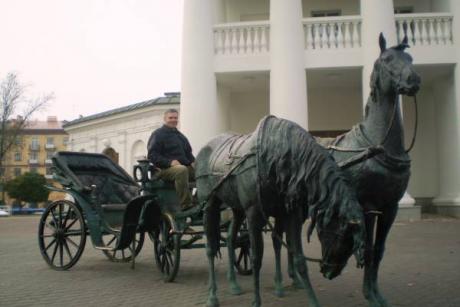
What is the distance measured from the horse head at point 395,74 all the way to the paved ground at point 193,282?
2.26 meters

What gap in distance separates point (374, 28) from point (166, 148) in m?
10.9

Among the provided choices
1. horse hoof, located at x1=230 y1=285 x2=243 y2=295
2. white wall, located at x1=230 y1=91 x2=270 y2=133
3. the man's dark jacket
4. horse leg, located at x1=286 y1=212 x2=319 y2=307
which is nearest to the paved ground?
horse hoof, located at x1=230 y1=285 x2=243 y2=295

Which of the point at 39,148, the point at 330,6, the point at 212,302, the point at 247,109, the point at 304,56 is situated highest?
the point at 330,6

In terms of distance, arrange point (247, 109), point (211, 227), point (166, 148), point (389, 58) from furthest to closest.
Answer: point (247, 109) → point (166, 148) → point (211, 227) → point (389, 58)

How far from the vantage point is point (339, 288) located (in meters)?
6.34

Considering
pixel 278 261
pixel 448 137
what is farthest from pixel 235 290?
pixel 448 137

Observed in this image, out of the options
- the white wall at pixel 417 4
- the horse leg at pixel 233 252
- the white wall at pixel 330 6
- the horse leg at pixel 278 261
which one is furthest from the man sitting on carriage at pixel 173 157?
the white wall at pixel 417 4

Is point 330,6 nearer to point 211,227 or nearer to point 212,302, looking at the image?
point 211,227

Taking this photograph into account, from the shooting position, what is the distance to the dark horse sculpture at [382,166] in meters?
4.95

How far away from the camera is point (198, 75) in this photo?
1636 centimetres

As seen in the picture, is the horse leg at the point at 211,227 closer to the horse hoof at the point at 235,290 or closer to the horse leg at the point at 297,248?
the horse hoof at the point at 235,290

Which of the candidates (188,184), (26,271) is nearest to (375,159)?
(188,184)

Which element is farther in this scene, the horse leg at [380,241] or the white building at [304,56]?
the white building at [304,56]

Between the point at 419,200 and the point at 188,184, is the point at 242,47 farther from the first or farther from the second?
the point at 188,184
